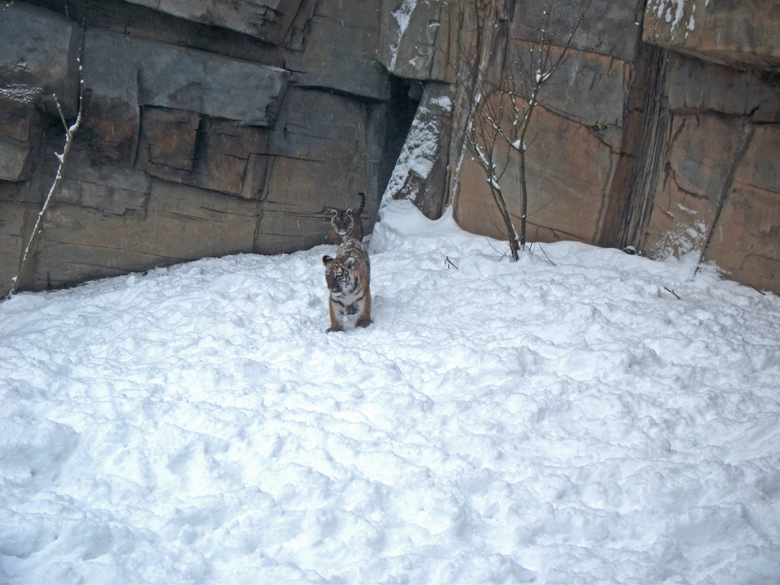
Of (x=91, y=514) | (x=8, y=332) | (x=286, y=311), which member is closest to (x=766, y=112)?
(x=286, y=311)

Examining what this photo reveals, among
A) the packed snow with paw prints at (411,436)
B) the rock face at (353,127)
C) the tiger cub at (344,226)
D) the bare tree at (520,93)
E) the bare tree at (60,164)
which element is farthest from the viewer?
the tiger cub at (344,226)

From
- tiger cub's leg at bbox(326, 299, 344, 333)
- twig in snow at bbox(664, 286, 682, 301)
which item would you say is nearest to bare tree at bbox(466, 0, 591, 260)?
twig in snow at bbox(664, 286, 682, 301)

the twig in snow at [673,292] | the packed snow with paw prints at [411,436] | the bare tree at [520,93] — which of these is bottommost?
the packed snow with paw prints at [411,436]

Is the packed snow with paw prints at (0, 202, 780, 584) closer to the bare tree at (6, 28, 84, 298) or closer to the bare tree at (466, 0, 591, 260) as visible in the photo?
the bare tree at (466, 0, 591, 260)

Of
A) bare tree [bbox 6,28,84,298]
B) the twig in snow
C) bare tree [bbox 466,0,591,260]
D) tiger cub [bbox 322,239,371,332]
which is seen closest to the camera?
tiger cub [bbox 322,239,371,332]

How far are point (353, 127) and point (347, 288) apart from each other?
520 cm

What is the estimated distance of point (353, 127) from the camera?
1143 centimetres

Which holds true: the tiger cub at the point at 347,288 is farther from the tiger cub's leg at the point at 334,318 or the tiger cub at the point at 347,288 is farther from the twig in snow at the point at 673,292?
the twig in snow at the point at 673,292

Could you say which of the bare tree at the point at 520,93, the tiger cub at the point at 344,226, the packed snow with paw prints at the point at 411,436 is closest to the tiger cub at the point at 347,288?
the packed snow with paw prints at the point at 411,436

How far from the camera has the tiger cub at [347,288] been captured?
6.94 m

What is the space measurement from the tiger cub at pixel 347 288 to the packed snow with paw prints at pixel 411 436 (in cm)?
24

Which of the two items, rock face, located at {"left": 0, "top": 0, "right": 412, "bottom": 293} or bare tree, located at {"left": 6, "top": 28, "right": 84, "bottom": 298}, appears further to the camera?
rock face, located at {"left": 0, "top": 0, "right": 412, "bottom": 293}

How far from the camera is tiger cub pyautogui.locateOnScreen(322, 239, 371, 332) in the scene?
6938 millimetres

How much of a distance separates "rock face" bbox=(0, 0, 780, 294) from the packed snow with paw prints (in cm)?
117
